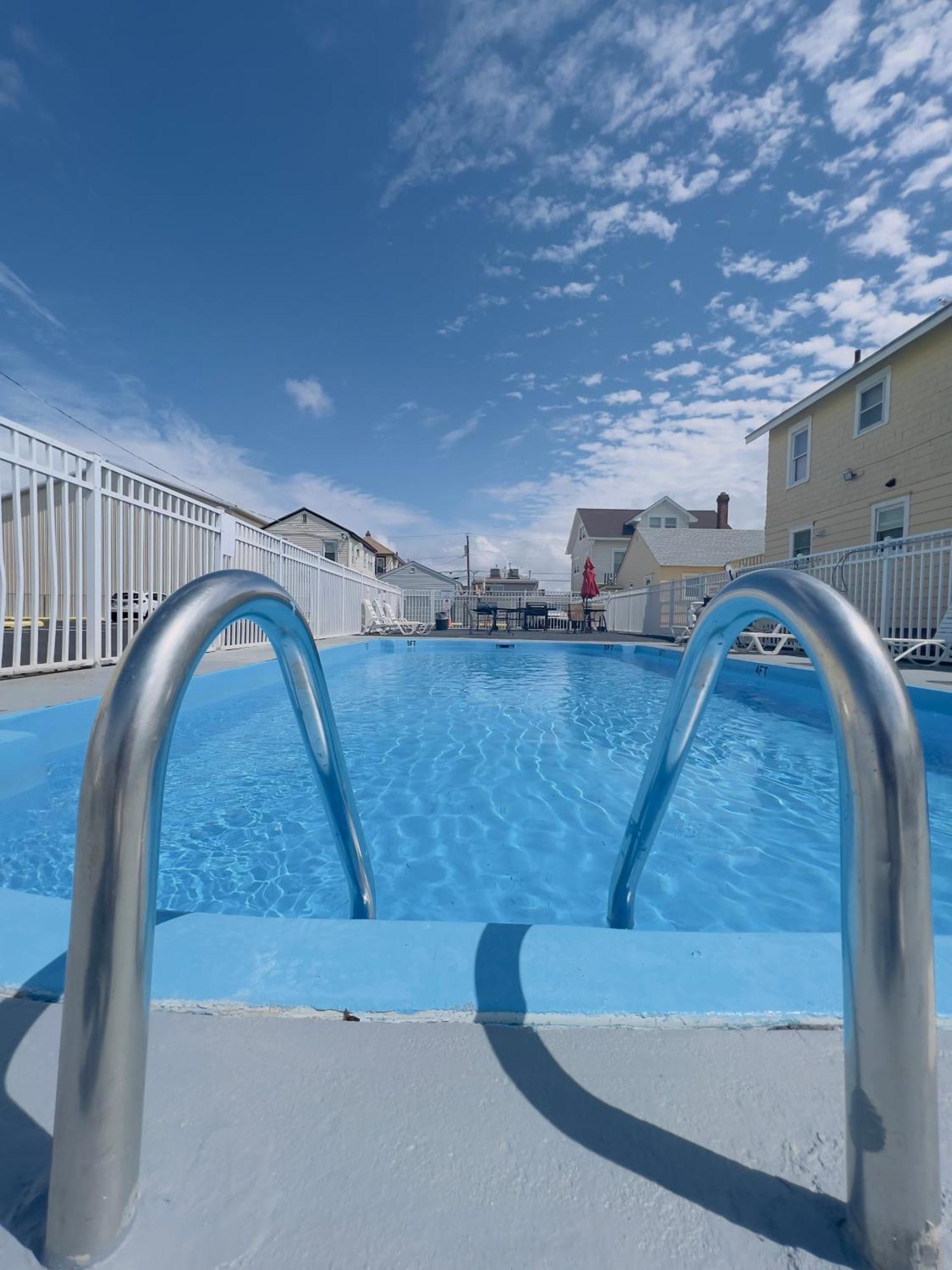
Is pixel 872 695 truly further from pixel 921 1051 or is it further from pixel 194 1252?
pixel 194 1252

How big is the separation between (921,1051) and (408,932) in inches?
36.2

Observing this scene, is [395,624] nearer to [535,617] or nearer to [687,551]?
[535,617]

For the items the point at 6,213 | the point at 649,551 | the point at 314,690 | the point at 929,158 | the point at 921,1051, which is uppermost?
the point at 6,213

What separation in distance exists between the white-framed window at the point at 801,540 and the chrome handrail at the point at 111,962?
50.6 ft

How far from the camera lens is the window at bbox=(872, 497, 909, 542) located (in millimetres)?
10977

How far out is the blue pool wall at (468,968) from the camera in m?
0.98

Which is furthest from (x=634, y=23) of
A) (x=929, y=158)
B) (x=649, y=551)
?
(x=649, y=551)

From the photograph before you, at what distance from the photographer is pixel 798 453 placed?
46.9ft

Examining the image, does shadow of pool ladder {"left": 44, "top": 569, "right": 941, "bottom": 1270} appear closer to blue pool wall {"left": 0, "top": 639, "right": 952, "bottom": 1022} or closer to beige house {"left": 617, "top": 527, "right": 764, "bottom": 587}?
blue pool wall {"left": 0, "top": 639, "right": 952, "bottom": 1022}

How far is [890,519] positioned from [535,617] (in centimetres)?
1340

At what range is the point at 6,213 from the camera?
41.8ft

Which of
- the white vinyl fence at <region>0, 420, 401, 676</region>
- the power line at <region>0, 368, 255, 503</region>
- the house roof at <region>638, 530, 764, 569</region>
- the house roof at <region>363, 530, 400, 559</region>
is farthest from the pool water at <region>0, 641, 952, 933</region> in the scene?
the house roof at <region>363, 530, 400, 559</region>

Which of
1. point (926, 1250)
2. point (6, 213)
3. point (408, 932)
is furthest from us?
point (6, 213)

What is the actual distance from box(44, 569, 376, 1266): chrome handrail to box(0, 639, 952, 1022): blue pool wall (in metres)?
0.42
